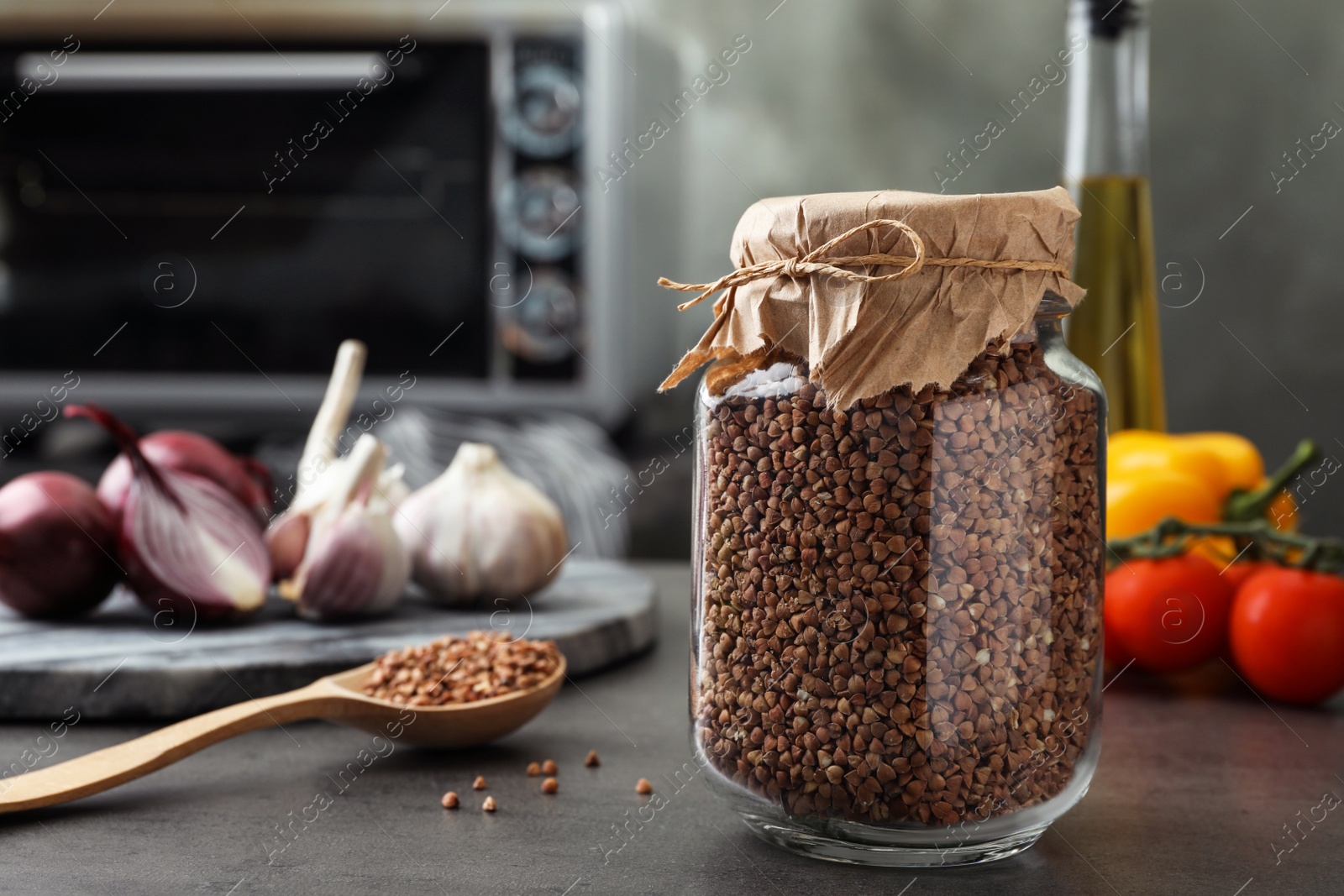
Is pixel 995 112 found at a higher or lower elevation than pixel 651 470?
higher

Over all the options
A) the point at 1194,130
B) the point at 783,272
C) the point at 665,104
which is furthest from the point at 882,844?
the point at 1194,130

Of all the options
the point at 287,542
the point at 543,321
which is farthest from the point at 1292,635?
the point at 543,321

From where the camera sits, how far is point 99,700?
0.66 metres

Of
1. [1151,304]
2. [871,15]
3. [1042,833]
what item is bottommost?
[1042,833]

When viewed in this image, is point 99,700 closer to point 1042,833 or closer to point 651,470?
point 1042,833

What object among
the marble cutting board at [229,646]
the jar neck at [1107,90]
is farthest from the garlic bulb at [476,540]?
the jar neck at [1107,90]

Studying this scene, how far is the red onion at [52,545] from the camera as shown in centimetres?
75

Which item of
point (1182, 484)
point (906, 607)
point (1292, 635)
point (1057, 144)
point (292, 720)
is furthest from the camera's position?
point (1057, 144)

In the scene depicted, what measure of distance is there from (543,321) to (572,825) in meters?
1.19

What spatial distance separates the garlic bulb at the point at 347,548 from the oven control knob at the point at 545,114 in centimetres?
86

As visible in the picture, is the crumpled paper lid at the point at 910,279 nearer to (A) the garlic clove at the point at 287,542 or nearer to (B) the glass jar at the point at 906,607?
(B) the glass jar at the point at 906,607

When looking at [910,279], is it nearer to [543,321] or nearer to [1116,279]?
[1116,279]

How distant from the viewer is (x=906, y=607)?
444mm

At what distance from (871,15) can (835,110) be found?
0.16m
